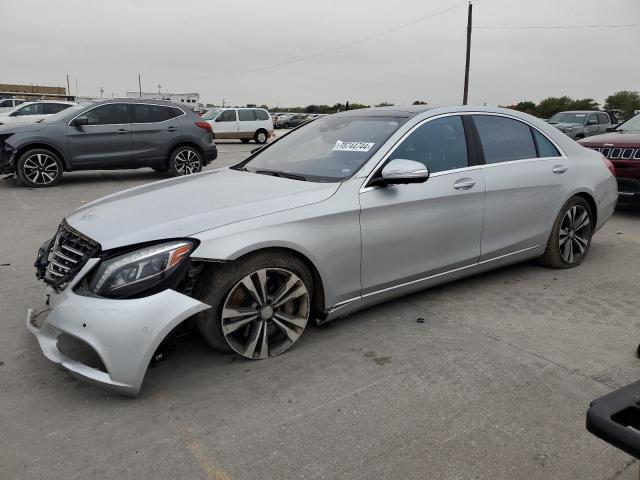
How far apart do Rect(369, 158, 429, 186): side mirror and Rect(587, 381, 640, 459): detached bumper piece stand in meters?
2.23

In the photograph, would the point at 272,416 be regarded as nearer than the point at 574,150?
Yes

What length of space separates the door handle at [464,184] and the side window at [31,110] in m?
17.8

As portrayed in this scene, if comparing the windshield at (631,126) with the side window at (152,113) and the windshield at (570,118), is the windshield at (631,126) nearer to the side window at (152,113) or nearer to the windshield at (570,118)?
the side window at (152,113)

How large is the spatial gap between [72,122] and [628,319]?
31.4 ft

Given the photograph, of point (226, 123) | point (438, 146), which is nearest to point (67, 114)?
point (438, 146)

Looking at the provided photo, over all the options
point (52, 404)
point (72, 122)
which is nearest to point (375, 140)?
point (52, 404)

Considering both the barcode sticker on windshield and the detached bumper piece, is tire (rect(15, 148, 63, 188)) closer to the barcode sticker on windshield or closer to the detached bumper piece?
the barcode sticker on windshield

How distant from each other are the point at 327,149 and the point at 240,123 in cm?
2152

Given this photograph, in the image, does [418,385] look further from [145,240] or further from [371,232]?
[145,240]

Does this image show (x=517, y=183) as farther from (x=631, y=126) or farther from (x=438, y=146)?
(x=631, y=126)

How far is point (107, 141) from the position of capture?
10.2m

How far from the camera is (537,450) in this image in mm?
2393

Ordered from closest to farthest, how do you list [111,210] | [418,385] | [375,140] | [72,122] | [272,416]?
1. [272,416]
2. [418,385]
3. [111,210]
4. [375,140]
5. [72,122]

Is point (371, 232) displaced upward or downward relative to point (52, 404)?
upward
